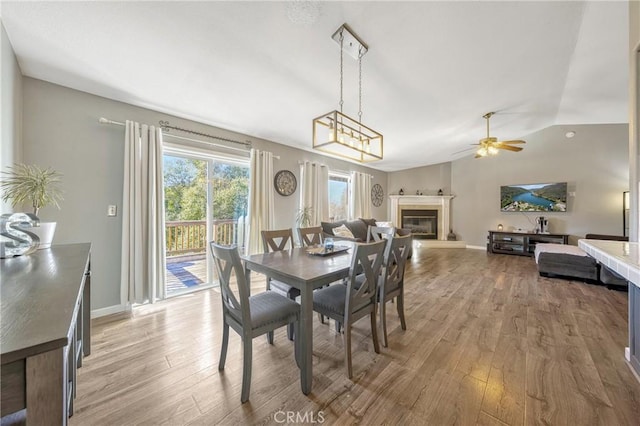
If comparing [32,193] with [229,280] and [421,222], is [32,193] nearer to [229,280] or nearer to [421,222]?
[229,280]

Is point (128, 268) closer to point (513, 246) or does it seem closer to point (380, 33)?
point (380, 33)

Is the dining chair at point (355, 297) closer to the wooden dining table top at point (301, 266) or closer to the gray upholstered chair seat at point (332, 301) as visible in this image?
the gray upholstered chair seat at point (332, 301)

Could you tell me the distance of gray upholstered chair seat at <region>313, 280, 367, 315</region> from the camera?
1.85 meters

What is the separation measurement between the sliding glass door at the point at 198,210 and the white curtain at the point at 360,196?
3186 millimetres

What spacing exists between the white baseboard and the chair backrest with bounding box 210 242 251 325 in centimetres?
187

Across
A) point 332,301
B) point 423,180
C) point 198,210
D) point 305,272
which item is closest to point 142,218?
point 198,210

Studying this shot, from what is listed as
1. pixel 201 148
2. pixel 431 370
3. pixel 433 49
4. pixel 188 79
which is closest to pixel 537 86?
pixel 433 49

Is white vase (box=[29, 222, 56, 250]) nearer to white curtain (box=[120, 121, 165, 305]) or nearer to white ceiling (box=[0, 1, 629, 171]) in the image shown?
white curtain (box=[120, 121, 165, 305])

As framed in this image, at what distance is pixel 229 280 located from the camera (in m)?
1.62

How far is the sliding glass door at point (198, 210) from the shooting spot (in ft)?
10.8

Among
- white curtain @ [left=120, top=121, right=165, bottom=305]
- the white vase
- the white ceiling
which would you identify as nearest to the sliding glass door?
white curtain @ [left=120, top=121, right=165, bottom=305]

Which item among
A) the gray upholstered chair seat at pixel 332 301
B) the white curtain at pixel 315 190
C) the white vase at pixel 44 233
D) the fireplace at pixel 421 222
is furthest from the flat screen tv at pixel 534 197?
the white vase at pixel 44 233

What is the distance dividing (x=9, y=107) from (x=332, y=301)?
2.92 meters

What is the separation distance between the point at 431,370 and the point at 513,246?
587cm
